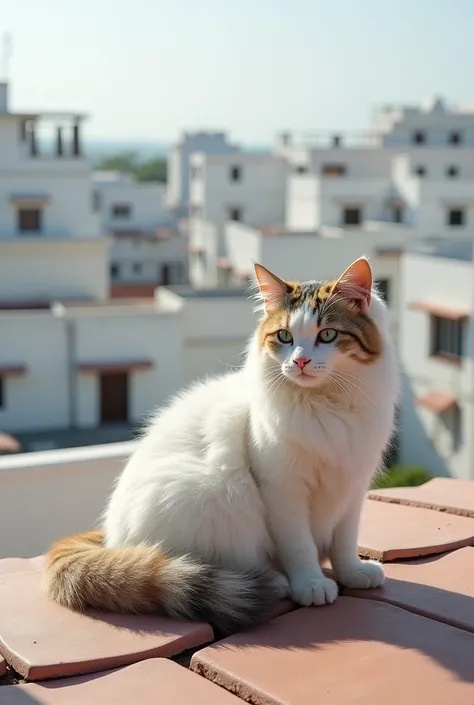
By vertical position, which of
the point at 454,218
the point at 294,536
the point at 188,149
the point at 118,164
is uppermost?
the point at 118,164

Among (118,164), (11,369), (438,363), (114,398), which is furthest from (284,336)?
(118,164)

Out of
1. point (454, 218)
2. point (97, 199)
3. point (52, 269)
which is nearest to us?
point (52, 269)

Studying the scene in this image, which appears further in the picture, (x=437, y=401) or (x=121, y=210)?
(x=121, y=210)

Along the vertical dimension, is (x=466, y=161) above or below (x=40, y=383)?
above

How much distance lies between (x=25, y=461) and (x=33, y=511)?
17 centimetres

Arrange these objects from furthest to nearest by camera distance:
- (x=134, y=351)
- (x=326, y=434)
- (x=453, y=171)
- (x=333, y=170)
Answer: (x=453, y=171) → (x=333, y=170) → (x=134, y=351) → (x=326, y=434)

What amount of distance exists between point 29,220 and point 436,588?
56.8ft

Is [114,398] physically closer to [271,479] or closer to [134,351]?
[134,351]

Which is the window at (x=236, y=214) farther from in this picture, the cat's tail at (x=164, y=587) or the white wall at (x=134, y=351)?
the cat's tail at (x=164, y=587)

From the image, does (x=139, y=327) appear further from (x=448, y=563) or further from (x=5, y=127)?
(x=448, y=563)

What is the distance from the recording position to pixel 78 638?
1.86 meters

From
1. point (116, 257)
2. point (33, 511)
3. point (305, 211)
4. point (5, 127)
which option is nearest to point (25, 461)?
point (33, 511)

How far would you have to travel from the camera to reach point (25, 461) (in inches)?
127

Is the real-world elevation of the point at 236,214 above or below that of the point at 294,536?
above
